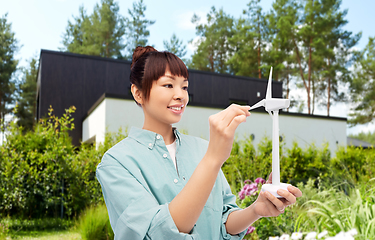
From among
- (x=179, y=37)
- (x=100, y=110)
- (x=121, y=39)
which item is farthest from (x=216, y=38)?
(x=100, y=110)

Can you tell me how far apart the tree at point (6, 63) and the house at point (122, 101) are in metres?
13.6

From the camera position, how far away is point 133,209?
3.29ft

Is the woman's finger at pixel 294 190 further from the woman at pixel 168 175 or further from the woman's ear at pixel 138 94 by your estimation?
the woman's ear at pixel 138 94

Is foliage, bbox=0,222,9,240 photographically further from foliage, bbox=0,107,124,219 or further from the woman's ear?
the woman's ear

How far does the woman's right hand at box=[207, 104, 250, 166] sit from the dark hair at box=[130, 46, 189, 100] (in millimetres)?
402

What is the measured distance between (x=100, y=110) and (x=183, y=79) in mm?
8778

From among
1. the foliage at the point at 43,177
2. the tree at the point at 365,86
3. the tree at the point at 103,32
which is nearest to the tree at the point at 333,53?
the tree at the point at 365,86

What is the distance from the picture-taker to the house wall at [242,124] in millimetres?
9047

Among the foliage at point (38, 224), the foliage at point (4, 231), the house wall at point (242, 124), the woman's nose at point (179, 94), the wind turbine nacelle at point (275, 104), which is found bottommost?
the foliage at point (38, 224)

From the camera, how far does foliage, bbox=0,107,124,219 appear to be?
242 inches

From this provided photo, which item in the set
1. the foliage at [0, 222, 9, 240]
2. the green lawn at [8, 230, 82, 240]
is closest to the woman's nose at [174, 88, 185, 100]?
the green lawn at [8, 230, 82, 240]

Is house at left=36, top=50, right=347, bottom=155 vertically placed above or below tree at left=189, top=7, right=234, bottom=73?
below

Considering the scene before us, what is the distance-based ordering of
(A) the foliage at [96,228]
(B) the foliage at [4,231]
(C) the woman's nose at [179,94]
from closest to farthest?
(C) the woman's nose at [179,94], (A) the foliage at [96,228], (B) the foliage at [4,231]

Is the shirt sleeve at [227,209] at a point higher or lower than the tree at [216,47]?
lower
